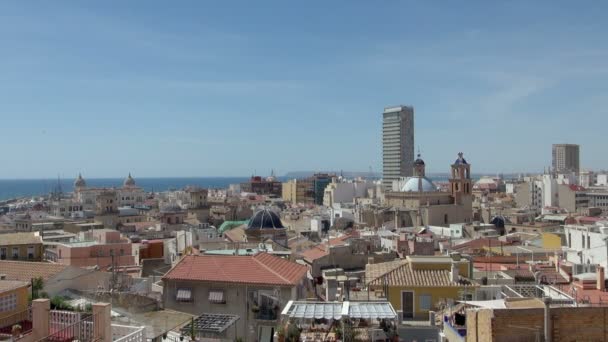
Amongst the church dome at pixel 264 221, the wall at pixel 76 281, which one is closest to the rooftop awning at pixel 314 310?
the wall at pixel 76 281

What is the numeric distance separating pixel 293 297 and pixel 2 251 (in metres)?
20.8

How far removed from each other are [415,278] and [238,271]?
204 inches

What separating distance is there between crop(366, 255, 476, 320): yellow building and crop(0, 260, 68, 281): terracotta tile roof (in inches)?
407

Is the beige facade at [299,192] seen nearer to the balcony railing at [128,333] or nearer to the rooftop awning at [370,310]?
the rooftop awning at [370,310]

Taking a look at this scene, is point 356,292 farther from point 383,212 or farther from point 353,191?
point 353,191

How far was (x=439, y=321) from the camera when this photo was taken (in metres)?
15.8

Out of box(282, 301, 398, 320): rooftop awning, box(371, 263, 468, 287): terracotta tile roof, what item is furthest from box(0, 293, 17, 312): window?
box(371, 263, 468, 287): terracotta tile roof

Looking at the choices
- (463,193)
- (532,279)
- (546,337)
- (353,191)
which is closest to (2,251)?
(532,279)

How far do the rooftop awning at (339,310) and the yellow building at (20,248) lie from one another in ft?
82.1

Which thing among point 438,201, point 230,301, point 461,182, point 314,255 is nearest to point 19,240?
point 314,255

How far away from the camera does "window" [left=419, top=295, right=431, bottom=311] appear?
18250 mm

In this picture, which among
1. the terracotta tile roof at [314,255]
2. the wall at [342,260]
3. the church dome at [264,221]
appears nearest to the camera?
the wall at [342,260]

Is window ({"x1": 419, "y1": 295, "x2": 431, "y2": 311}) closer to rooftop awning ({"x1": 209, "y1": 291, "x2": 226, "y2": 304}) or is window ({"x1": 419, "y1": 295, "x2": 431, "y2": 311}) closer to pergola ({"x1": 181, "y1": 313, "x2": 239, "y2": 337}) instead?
pergola ({"x1": 181, "y1": 313, "x2": 239, "y2": 337})

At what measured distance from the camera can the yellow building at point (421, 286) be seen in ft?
59.3
